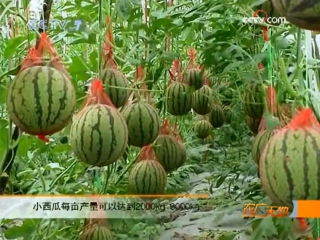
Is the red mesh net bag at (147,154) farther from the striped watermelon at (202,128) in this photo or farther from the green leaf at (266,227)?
the striped watermelon at (202,128)

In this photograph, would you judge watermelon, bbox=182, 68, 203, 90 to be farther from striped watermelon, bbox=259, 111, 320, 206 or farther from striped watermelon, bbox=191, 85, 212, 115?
striped watermelon, bbox=259, 111, 320, 206

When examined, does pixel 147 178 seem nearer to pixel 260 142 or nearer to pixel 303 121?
pixel 260 142

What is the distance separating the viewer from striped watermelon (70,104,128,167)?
1.73 metres

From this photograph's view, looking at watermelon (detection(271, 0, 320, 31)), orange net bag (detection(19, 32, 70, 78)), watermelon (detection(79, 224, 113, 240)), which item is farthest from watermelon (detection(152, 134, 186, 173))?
watermelon (detection(271, 0, 320, 31))

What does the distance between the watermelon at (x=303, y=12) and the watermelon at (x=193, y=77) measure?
204 cm

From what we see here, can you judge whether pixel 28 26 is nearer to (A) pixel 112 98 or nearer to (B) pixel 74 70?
(A) pixel 112 98

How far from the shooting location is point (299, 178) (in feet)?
4.23

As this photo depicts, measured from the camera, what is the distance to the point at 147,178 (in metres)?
2.53

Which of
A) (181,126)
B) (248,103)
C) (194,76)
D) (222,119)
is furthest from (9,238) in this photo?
(181,126)

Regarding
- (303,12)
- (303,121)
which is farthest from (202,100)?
(303,12)

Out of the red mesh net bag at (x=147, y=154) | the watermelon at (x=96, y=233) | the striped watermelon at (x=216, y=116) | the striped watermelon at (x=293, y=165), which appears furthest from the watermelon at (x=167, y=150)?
the striped watermelon at (x=293, y=165)

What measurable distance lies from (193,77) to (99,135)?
152 cm

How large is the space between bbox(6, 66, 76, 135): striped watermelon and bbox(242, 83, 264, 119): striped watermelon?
3.79ft

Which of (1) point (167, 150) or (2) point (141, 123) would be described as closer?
(2) point (141, 123)
